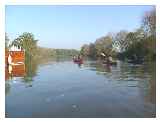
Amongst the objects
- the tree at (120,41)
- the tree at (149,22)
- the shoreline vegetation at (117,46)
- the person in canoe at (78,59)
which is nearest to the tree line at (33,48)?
the shoreline vegetation at (117,46)

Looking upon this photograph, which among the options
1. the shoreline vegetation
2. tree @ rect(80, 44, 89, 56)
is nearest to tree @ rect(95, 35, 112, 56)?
the shoreline vegetation

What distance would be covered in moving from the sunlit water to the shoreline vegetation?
203 mm

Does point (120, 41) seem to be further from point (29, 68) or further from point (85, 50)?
point (29, 68)

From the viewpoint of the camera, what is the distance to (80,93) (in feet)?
12.7

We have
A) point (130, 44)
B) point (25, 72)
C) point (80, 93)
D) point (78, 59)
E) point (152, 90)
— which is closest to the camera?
point (152, 90)

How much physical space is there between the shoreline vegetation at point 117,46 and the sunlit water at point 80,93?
8.0 inches

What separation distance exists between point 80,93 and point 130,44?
865 mm

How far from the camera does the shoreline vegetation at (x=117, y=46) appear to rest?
3.79 meters

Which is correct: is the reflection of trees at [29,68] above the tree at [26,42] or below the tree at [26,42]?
below

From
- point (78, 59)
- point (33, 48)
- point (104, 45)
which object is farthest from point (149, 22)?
point (33, 48)

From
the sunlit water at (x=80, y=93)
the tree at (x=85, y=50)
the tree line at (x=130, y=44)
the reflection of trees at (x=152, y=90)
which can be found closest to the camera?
the sunlit water at (x=80, y=93)

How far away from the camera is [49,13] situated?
3703mm

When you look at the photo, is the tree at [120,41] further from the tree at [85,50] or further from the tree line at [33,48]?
the tree line at [33,48]

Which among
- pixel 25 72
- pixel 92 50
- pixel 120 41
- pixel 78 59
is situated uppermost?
pixel 120 41
